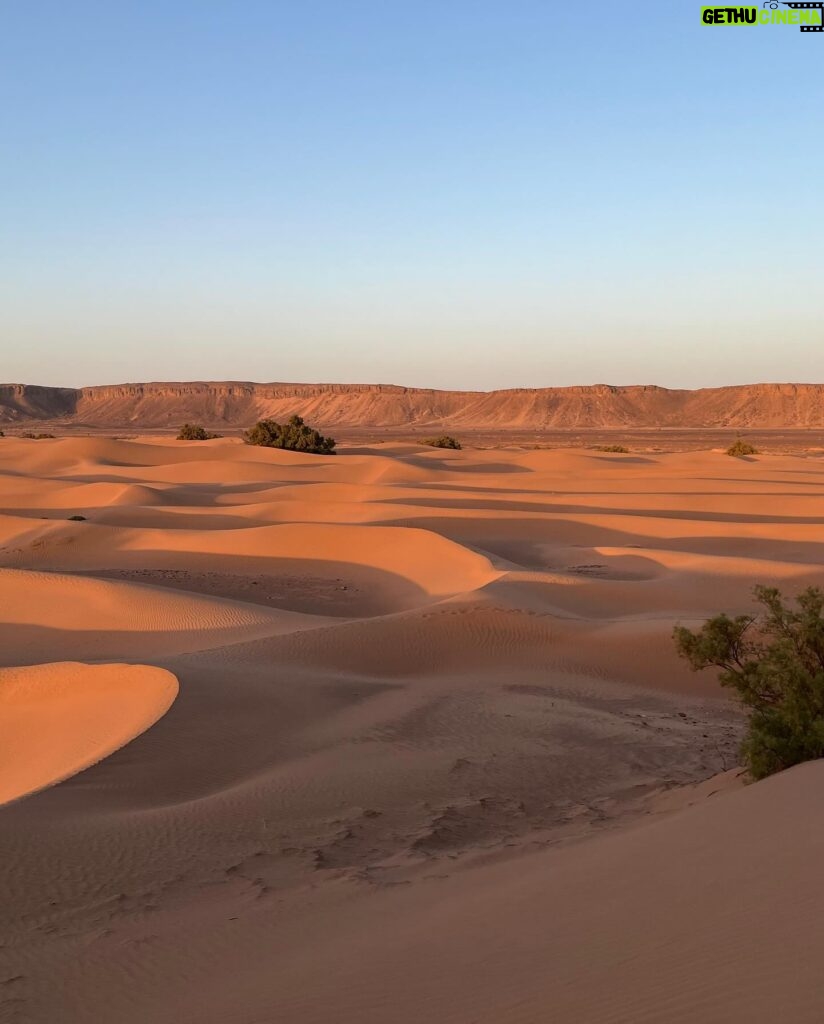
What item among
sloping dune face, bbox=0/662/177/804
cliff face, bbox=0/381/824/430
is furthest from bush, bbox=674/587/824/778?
cliff face, bbox=0/381/824/430

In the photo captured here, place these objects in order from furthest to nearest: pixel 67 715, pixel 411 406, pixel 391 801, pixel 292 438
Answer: pixel 411 406 < pixel 292 438 < pixel 67 715 < pixel 391 801

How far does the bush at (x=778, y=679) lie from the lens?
285 inches

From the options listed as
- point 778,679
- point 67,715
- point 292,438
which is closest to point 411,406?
point 292,438

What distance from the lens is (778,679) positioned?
7.89m

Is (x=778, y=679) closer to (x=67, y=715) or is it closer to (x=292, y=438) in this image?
(x=67, y=715)

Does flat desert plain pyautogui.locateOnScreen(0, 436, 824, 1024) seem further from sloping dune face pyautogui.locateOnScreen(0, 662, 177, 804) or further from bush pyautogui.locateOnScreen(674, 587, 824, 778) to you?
bush pyautogui.locateOnScreen(674, 587, 824, 778)

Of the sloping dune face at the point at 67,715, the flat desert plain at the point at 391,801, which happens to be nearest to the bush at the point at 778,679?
the flat desert plain at the point at 391,801

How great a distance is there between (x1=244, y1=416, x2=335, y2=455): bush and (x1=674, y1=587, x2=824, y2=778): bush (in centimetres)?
4053

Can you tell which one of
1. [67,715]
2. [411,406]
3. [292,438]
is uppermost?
[411,406]

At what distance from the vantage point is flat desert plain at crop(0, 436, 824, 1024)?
4012 millimetres

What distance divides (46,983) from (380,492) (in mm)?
26851

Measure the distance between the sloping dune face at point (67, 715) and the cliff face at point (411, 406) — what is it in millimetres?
115295

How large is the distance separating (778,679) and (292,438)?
143 ft

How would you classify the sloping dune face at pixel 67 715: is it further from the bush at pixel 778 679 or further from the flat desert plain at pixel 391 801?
the bush at pixel 778 679
